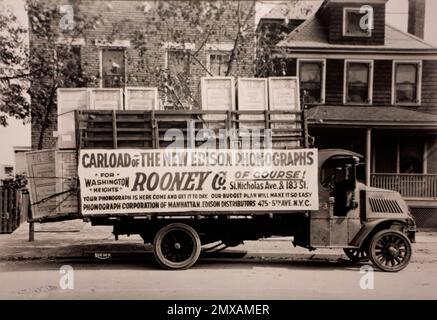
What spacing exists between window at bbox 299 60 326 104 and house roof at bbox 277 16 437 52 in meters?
0.65

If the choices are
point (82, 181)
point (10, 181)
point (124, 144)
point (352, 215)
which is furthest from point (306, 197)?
point (10, 181)

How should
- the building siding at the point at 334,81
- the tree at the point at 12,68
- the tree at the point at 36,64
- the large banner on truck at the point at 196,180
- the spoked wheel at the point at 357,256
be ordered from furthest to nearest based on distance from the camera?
the building siding at the point at 334,81 < the tree at the point at 12,68 < the tree at the point at 36,64 < the spoked wheel at the point at 357,256 < the large banner on truck at the point at 196,180

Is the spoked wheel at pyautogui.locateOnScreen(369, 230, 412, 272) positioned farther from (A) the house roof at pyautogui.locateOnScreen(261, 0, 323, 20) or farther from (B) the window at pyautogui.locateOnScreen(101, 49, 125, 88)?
(B) the window at pyautogui.locateOnScreen(101, 49, 125, 88)

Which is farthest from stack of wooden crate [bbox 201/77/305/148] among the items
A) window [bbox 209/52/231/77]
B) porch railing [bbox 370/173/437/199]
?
porch railing [bbox 370/173/437/199]

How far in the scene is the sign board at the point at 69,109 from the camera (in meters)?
7.55

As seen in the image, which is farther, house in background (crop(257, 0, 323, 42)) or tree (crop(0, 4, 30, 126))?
house in background (crop(257, 0, 323, 42))

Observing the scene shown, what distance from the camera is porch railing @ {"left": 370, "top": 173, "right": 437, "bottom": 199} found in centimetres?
1527

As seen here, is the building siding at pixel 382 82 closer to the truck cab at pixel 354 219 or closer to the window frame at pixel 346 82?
the window frame at pixel 346 82

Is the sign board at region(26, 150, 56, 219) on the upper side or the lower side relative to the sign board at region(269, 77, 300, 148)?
lower

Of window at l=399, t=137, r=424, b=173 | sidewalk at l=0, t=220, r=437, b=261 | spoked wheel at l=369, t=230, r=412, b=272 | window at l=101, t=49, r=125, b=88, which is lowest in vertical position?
sidewalk at l=0, t=220, r=437, b=261

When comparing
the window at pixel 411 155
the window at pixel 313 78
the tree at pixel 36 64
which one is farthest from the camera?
the window at pixel 411 155

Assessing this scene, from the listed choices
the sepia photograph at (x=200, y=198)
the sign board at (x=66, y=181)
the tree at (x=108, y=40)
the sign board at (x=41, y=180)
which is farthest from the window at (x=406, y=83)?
the sign board at (x=41, y=180)

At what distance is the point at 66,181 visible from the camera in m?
7.67

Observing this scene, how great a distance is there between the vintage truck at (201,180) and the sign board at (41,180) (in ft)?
0.09
